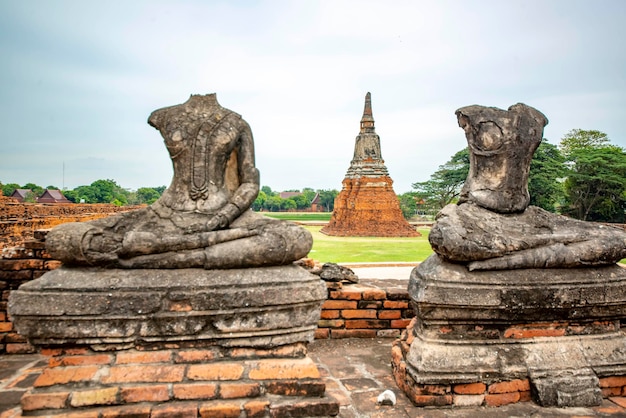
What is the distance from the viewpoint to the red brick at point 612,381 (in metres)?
3.23

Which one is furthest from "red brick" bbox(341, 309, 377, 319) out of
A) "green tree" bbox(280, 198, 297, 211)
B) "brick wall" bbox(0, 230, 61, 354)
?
"green tree" bbox(280, 198, 297, 211)

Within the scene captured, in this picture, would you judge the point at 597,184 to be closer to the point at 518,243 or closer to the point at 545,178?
the point at 545,178

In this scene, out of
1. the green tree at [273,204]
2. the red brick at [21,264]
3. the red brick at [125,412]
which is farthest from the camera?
the green tree at [273,204]

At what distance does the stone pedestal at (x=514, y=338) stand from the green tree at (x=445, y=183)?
83.9 feet

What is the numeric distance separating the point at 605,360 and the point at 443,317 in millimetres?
1169

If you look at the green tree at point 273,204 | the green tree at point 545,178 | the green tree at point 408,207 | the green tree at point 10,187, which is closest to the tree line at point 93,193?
the green tree at point 10,187

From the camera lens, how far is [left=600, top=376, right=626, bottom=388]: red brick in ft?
10.6

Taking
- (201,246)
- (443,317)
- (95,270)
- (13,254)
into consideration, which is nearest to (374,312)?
(443,317)

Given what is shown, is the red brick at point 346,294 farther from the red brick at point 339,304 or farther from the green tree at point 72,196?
the green tree at point 72,196

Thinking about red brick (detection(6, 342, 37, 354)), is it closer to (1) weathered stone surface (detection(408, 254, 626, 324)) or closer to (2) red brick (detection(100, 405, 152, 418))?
(2) red brick (detection(100, 405, 152, 418))

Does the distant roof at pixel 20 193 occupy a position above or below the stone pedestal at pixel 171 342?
above

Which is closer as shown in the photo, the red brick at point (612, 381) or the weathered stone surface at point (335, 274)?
the red brick at point (612, 381)

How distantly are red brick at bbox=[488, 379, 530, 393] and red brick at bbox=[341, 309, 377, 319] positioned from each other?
1532 mm

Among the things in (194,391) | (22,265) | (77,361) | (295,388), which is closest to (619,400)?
(295,388)
